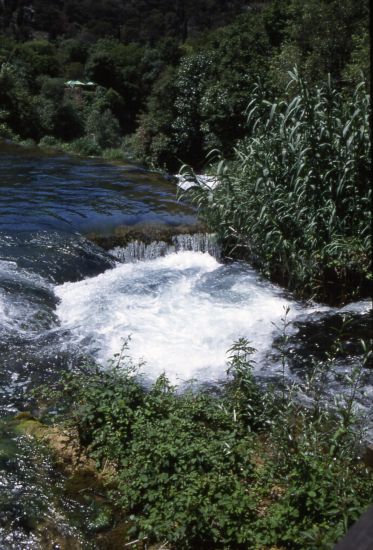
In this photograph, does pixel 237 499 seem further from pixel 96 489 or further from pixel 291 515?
pixel 96 489

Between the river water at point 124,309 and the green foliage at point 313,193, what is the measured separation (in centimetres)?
50

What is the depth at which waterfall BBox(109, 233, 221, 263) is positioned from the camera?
995cm

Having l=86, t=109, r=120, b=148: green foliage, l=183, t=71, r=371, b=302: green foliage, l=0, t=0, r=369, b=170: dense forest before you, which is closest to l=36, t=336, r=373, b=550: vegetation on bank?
l=183, t=71, r=371, b=302: green foliage

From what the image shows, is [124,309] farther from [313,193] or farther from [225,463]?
[225,463]

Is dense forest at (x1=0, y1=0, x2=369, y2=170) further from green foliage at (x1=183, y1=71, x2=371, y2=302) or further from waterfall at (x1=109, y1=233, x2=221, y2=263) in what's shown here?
waterfall at (x1=109, y1=233, x2=221, y2=263)

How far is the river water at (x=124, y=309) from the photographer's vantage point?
599 centimetres

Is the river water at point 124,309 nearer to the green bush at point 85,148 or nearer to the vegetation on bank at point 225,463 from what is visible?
the vegetation on bank at point 225,463

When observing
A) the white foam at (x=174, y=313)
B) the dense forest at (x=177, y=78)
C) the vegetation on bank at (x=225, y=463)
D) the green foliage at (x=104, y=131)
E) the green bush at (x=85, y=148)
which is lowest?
the white foam at (x=174, y=313)

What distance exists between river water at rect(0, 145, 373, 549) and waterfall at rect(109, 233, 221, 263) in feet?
0.06

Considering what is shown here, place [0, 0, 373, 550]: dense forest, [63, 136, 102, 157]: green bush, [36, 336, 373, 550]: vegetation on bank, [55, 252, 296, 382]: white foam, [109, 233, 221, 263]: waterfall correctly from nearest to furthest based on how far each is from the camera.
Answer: [36, 336, 373, 550]: vegetation on bank, [0, 0, 373, 550]: dense forest, [55, 252, 296, 382]: white foam, [109, 233, 221, 263]: waterfall, [63, 136, 102, 157]: green bush

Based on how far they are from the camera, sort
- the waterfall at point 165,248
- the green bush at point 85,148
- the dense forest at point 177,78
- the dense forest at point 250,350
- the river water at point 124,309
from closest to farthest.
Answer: the dense forest at point 250,350 → the river water at point 124,309 → the waterfall at point 165,248 → the dense forest at point 177,78 → the green bush at point 85,148

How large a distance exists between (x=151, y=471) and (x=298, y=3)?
1353cm

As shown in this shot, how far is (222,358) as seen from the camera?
21.2 feet

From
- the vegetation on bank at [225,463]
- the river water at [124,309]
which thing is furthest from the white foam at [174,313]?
the vegetation on bank at [225,463]
